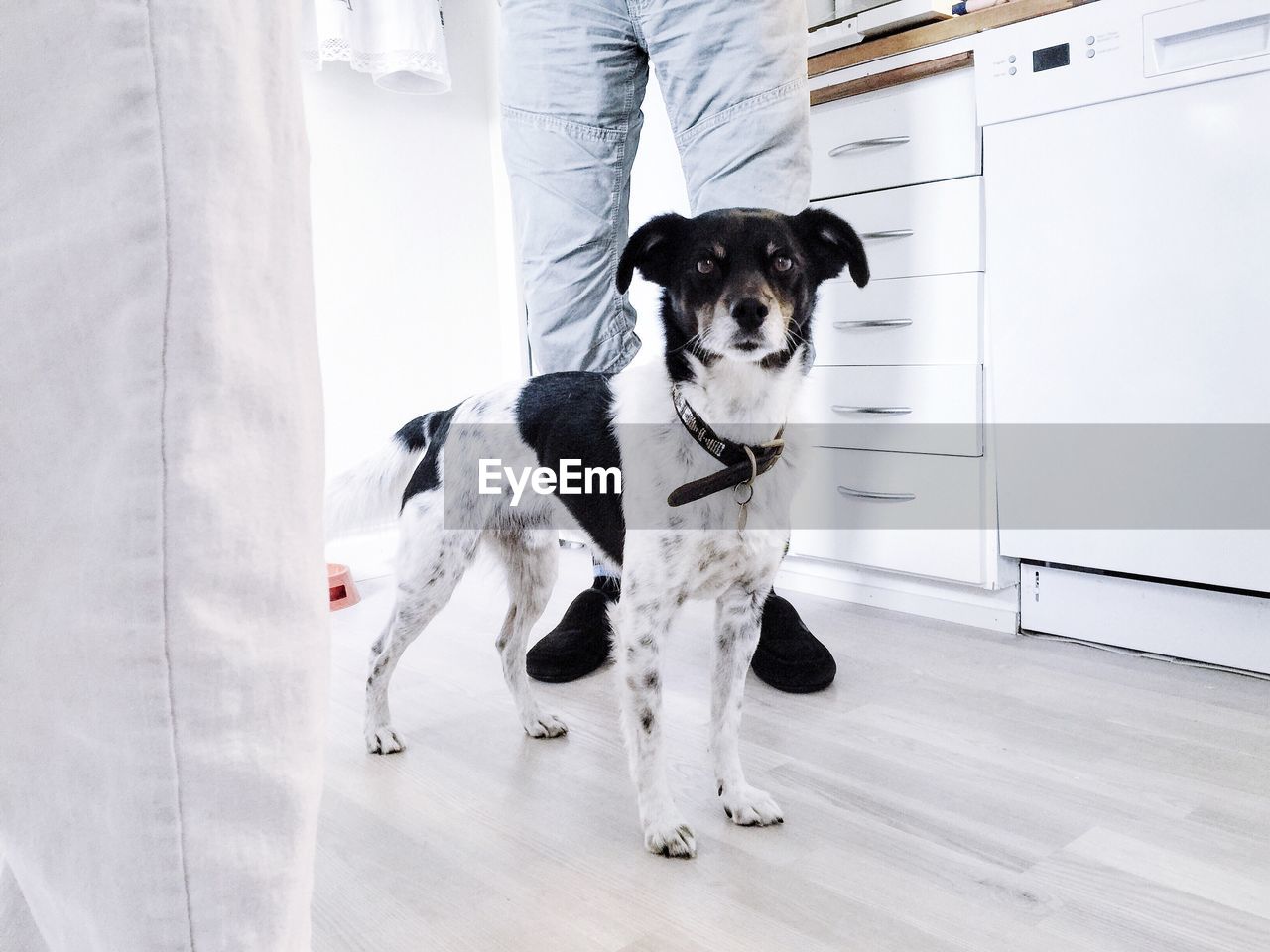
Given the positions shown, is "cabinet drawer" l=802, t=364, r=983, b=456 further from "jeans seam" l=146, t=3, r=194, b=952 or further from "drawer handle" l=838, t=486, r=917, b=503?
"jeans seam" l=146, t=3, r=194, b=952

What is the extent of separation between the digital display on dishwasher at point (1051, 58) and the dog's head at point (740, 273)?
34.1 inches

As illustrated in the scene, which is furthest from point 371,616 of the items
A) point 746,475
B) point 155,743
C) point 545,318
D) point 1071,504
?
point 155,743

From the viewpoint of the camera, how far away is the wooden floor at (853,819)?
1.10 metres

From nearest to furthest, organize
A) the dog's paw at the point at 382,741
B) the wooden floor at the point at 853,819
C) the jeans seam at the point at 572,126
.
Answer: the wooden floor at the point at 853,819, the dog's paw at the point at 382,741, the jeans seam at the point at 572,126

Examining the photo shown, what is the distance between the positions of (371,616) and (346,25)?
170 centimetres

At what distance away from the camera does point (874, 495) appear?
7.92 ft

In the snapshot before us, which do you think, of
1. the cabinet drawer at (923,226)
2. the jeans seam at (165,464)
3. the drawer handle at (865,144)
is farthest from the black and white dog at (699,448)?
the jeans seam at (165,464)

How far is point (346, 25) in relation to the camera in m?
2.79

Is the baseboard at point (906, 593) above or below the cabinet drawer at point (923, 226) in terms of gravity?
below

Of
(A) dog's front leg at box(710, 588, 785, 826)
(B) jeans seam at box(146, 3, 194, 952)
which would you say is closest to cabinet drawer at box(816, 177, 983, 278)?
(A) dog's front leg at box(710, 588, 785, 826)

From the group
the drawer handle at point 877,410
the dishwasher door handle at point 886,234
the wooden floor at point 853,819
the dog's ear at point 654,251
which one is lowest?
the wooden floor at point 853,819

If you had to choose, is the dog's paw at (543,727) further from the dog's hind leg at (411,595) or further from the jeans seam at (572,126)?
the jeans seam at (572,126)

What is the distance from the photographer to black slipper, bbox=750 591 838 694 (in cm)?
186

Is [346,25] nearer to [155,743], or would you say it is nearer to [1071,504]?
[1071,504]
